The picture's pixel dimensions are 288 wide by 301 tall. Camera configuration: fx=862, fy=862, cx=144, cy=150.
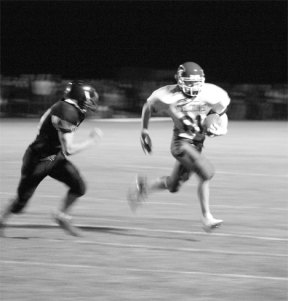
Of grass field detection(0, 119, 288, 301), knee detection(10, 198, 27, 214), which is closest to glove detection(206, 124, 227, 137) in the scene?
grass field detection(0, 119, 288, 301)

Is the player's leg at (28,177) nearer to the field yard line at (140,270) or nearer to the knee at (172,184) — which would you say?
the field yard line at (140,270)

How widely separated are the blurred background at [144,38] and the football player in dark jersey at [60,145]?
31.0 m

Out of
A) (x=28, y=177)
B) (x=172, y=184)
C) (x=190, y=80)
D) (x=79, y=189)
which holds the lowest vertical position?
(x=172, y=184)

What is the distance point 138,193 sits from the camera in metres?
9.46

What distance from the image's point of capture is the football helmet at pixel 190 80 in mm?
8391

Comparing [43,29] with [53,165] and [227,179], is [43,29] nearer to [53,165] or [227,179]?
[227,179]

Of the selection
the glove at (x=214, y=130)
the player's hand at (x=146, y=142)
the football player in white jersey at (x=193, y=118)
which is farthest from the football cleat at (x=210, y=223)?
the player's hand at (x=146, y=142)

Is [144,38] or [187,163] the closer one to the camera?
[187,163]

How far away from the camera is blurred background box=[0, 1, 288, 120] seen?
39906 millimetres

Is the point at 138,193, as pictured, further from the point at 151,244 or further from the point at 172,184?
the point at 151,244

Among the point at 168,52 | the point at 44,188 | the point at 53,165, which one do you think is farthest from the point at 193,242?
the point at 168,52

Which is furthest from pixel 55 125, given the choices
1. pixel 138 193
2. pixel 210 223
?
pixel 138 193

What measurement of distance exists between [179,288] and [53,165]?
2219mm

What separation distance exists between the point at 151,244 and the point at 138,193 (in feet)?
5.68
